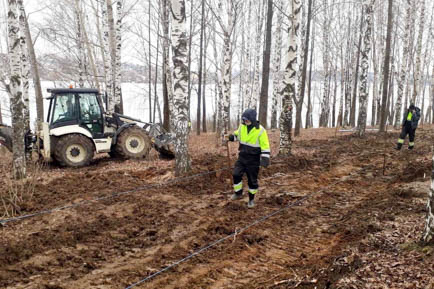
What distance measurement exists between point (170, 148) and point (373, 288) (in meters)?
8.35

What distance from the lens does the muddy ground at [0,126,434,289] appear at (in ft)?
12.5

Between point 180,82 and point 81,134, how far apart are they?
13.4ft

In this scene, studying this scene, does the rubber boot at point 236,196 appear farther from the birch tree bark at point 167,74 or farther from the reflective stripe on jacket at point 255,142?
the birch tree bark at point 167,74

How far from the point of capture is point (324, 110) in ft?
98.3

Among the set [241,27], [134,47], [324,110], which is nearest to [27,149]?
[241,27]

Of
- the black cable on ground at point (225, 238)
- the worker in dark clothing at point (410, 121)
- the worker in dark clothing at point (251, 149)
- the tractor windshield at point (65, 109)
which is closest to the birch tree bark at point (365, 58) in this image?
the worker in dark clothing at point (410, 121)

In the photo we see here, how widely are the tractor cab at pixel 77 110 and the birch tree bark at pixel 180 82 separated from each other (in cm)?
345

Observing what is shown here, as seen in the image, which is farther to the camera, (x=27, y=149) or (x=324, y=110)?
(x=324, y=110)

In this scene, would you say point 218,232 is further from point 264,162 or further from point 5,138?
point 5,138

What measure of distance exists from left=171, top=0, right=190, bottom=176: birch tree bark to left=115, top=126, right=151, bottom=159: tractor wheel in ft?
9.87

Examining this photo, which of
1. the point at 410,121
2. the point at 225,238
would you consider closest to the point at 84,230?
the point at 225,238

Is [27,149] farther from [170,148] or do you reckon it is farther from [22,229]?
[22,229]

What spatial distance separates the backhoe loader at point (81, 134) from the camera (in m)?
9.75

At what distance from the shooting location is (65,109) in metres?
10.0
